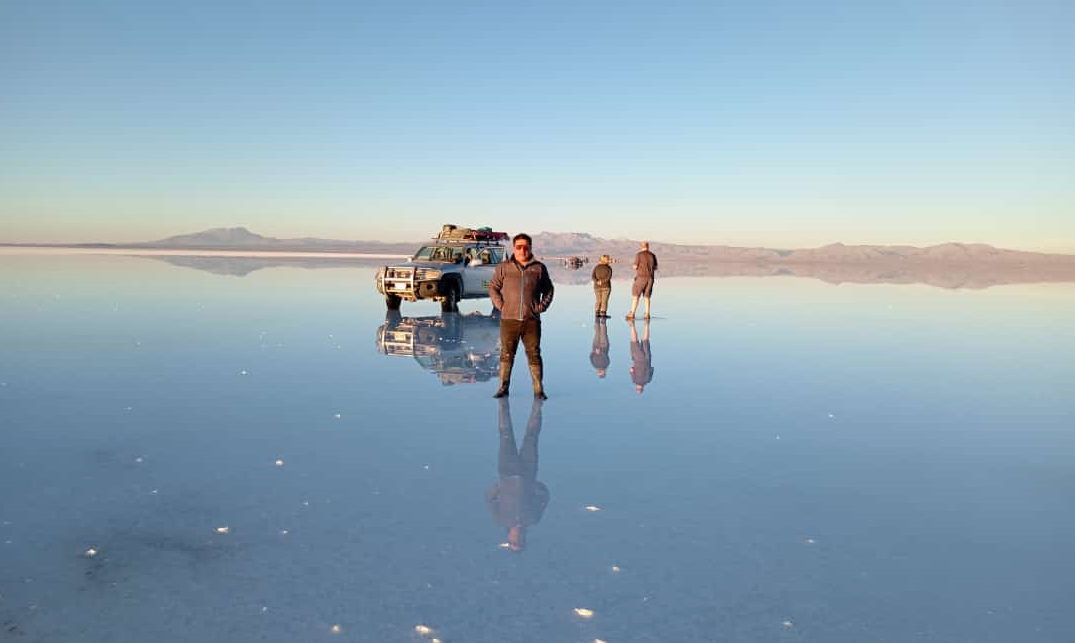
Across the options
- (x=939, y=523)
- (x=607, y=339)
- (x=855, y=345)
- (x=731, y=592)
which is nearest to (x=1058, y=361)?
(x=855, y=345)

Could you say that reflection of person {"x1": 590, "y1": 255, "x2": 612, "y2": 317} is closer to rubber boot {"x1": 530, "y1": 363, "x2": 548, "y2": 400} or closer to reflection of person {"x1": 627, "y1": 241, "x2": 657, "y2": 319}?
reflection of person {"x1": 627, "y1": 241, "x2": 657, "y2": 319}

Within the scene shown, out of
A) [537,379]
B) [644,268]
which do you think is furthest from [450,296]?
[537,379]

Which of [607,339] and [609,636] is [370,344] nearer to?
[607,339]

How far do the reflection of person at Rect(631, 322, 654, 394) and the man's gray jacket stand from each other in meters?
2.48

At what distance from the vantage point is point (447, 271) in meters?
21.7

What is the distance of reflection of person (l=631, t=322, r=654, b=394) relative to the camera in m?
11.9

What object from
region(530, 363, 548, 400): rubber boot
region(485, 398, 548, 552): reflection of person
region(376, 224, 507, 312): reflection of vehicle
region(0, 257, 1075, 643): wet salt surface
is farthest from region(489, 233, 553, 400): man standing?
region(376, 224, 507, 312): reflection of vehicle

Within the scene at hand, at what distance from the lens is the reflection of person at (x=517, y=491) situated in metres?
5.60

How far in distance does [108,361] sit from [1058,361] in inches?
735

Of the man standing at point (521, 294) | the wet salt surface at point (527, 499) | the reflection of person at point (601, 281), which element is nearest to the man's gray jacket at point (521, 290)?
the man standing at point (521, 294)

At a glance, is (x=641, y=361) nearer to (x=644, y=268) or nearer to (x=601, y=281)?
(x=644, y=268)

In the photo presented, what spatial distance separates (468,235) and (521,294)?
595 inches

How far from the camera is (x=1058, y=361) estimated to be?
1521cm

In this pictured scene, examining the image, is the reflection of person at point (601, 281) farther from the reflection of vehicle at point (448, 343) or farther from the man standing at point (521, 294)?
the man standing at point (521, 294)
